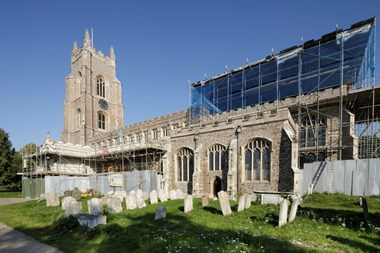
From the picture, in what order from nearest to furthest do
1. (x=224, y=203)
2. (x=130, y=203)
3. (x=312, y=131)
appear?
(x=224, y=203), (x=130, y=203), (x=312, y=131)

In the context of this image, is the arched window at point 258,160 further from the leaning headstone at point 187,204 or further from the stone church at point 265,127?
the leaning headstone at point 187,204

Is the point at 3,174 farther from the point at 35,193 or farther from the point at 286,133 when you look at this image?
the point at 286,133

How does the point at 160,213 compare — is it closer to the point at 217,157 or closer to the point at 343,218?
the point at 343,218

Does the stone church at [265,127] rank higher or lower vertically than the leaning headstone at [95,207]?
higher

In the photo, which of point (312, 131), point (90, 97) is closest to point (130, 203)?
point (312, 131)

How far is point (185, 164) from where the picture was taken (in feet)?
64.1

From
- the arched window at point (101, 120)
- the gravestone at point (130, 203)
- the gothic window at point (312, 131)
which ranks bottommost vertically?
the gravestone at point (130, 203)

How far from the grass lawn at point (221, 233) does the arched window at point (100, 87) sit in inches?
1389

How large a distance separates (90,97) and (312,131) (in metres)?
34.6

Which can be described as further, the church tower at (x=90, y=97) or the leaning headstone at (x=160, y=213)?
the church tower at (x=90, y=97)

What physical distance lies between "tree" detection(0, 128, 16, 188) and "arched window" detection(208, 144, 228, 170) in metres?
32.6

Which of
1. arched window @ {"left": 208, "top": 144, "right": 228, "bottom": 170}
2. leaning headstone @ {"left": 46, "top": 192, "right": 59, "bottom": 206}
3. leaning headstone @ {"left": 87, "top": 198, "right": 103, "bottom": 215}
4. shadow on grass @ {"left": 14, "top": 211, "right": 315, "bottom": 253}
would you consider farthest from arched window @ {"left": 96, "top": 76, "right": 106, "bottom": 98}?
shadow on grass @ {"left": 14, "top": 211, "right": 315, "bottom": 253}

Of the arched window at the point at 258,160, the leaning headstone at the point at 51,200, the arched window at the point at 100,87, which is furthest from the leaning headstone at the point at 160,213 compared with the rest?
the arched window at the point at 100,87

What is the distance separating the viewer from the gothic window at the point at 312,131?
16.1 metres
